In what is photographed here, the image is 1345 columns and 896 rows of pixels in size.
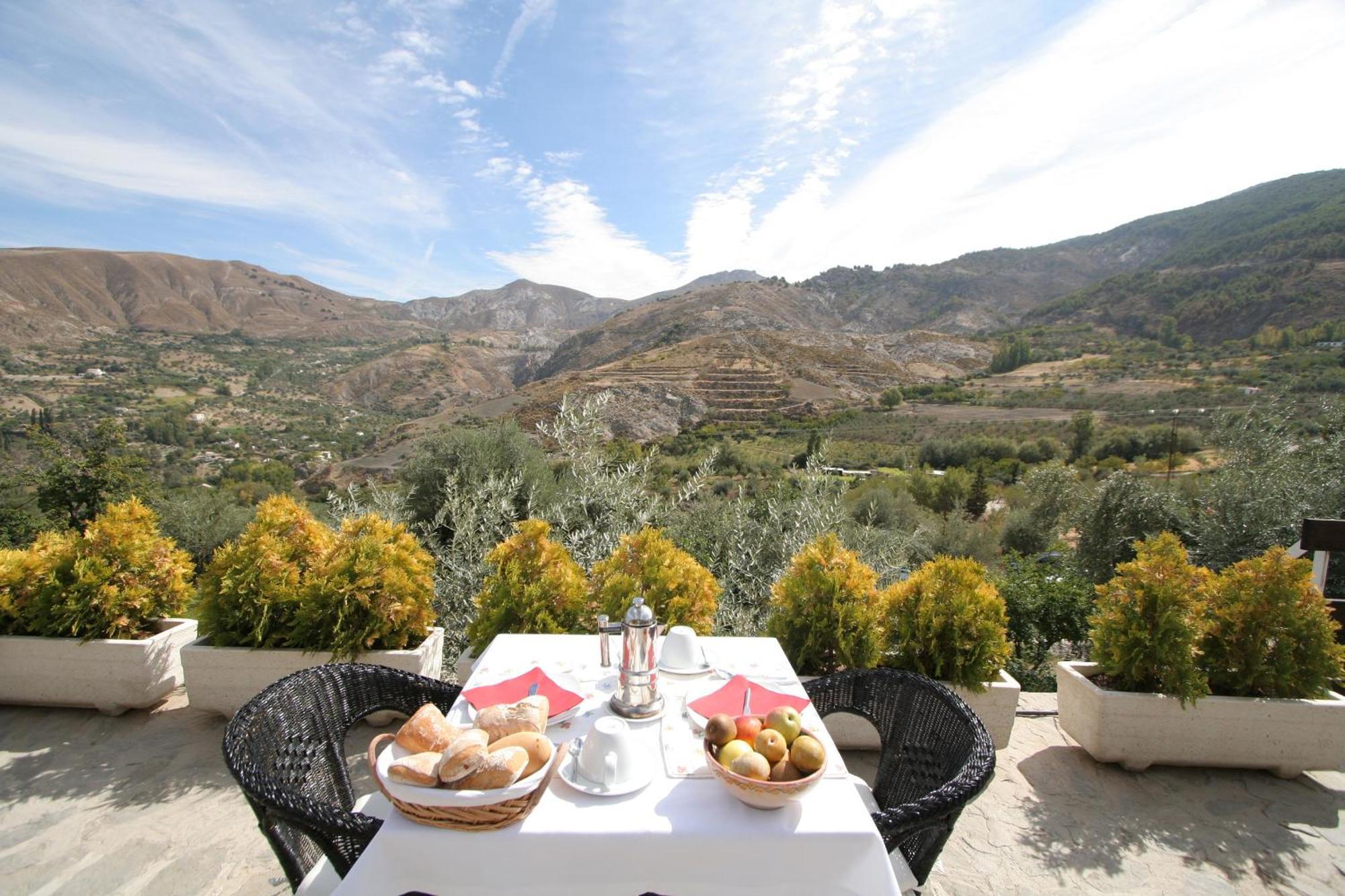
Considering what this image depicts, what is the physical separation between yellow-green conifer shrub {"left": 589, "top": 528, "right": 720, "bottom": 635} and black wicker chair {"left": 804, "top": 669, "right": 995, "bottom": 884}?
99cm

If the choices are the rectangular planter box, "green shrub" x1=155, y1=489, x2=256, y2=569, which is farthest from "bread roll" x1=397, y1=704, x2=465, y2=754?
"green shrub" x1=155, y1=489, x2=256, y2=569

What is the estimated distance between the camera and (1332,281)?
4472 centimetres

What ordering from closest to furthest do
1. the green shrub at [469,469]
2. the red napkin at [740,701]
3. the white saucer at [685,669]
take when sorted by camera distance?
the red napkin at [740,701]
the white saucer at [685,669]
the green shrub at [469,469]

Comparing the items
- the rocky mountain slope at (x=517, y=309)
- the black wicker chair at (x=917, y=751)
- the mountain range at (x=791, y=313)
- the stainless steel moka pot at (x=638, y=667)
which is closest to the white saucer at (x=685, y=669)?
the stainless steel moka pot at (x=638, y=667)

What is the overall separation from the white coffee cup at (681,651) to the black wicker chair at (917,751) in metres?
0.54

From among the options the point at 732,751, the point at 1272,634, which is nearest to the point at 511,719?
the point at 732,751

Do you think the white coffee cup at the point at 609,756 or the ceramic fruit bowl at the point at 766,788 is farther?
the white coffee cup at the point at 609,756

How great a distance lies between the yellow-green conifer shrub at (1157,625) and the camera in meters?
3.16

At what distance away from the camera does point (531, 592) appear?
3.35m

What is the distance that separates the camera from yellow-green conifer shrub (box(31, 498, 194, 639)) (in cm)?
350

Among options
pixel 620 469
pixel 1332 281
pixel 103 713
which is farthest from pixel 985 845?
pixel 1332 281

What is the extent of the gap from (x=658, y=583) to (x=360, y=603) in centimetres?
167

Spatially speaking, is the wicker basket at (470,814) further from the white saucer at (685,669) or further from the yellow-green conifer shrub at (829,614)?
the yellow-green conifer shrub at (829,614)

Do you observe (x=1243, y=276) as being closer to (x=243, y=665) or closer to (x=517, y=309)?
(x=243, y=665)
